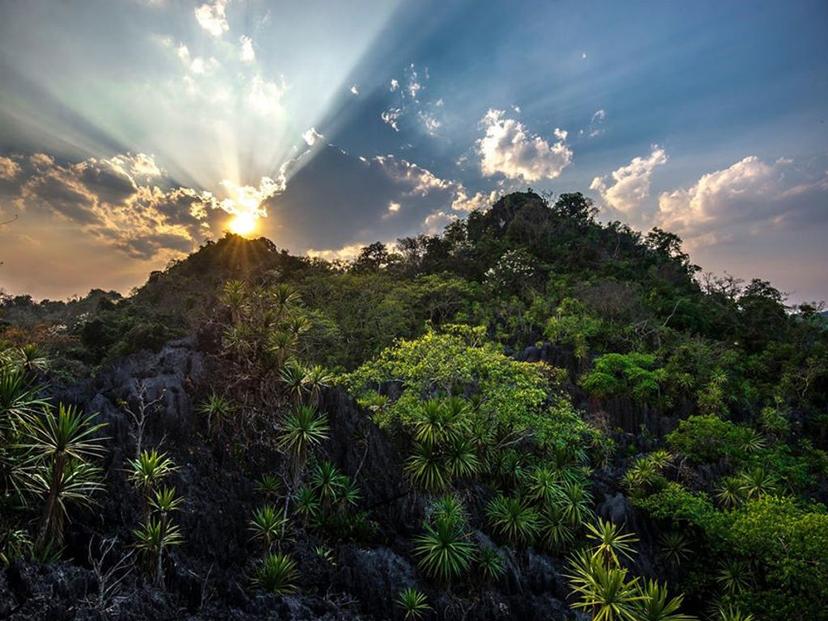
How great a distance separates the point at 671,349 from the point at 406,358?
2701cm

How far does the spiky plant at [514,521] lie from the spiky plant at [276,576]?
28.2 ft

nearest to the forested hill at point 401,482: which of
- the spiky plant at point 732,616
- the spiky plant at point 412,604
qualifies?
the spiky plant at point 412,604

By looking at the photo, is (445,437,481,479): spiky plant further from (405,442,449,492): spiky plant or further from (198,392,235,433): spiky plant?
(198,392,235,433): spiky plant

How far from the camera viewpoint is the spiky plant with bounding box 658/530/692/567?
20766 millimetres

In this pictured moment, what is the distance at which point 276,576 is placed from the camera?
Result: 1314 cm

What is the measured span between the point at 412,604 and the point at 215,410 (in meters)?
9.40

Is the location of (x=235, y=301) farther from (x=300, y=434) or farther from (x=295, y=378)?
(x=300, y=434)

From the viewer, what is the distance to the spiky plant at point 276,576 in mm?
13117

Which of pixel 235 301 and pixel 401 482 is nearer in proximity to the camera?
pixel 401 482

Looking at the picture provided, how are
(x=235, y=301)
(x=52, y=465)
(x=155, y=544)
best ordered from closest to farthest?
(x=52, y=465), (x=155, y=544), (x=235, y=301)

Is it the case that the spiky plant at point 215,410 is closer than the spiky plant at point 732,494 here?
Yes

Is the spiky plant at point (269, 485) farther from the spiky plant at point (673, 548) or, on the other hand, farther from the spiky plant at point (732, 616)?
the spiky plant at point (673, 548)

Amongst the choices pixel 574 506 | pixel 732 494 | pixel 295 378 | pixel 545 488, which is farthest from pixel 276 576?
pixel 732 494

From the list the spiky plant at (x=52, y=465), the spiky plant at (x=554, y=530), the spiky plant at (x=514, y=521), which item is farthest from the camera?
the spiky plant at (x=554, y=530)
